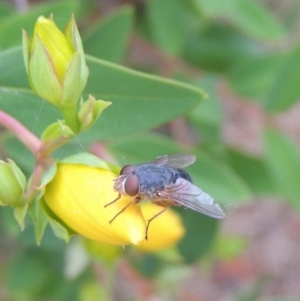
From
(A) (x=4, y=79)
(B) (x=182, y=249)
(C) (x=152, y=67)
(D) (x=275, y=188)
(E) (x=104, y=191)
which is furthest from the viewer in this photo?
(C) (x=152, y=67)

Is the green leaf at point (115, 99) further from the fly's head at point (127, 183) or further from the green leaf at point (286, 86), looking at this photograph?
the green leaf at point (286, 86)

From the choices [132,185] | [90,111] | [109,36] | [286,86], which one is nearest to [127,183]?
[132,185]

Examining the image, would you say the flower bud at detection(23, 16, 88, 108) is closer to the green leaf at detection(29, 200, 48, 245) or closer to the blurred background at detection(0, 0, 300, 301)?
the green leaf at detection(29, 200, 48, 245)

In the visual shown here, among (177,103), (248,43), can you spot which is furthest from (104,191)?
(248,43)

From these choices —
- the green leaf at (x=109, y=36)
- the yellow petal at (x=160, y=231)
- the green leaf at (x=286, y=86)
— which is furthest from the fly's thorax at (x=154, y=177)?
the green leaf at (x=286, y=86)

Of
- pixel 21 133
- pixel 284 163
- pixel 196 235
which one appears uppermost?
pixel 21 133

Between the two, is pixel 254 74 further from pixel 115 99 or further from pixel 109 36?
pixel 115 99

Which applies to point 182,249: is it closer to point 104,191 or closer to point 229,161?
point 229,161
